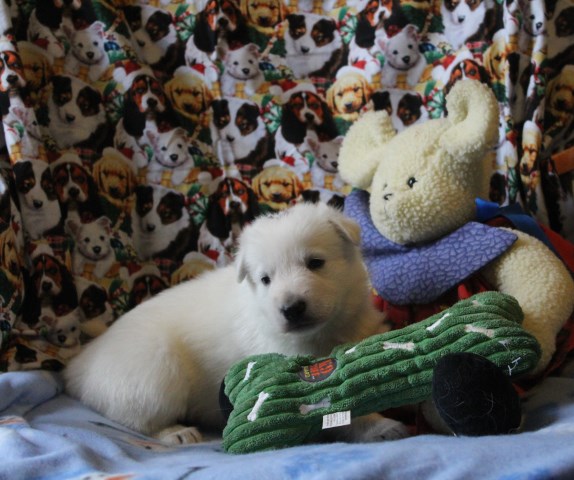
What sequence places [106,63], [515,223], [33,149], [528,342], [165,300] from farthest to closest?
1. [106,63]
2. [33,149]
3. [165,300]
4. [515,223]
5. [528,342]

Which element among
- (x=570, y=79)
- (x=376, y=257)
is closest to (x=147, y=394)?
(x=376, y=257)

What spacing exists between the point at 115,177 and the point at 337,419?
4.62 feet

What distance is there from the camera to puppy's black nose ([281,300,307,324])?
1.41m

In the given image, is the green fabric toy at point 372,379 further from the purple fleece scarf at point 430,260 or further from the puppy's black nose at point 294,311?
the purple fleece scarf at point 430,260

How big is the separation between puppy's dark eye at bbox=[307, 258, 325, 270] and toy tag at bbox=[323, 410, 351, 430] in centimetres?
46

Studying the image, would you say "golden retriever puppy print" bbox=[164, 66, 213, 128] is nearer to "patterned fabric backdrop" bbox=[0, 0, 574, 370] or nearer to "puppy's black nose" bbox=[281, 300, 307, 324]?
"patterned fabric backdrop" bbox=[0, 0, 574, 370]

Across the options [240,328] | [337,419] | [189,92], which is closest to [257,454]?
[337,419]

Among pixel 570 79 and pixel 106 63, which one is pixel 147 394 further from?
pixel 570 79

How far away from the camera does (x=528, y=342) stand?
1.19 metres

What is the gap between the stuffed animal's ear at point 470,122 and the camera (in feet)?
5.13

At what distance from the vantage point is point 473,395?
109 cm

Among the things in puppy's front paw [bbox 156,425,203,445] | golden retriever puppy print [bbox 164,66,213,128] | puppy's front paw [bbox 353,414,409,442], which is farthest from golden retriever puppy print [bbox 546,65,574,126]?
puppy's front paw [bbox 156,425,203,445]

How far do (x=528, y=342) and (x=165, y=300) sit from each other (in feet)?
3.60

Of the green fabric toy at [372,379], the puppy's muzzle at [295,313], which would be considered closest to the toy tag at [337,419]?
the green fabric toy at [372,379]
